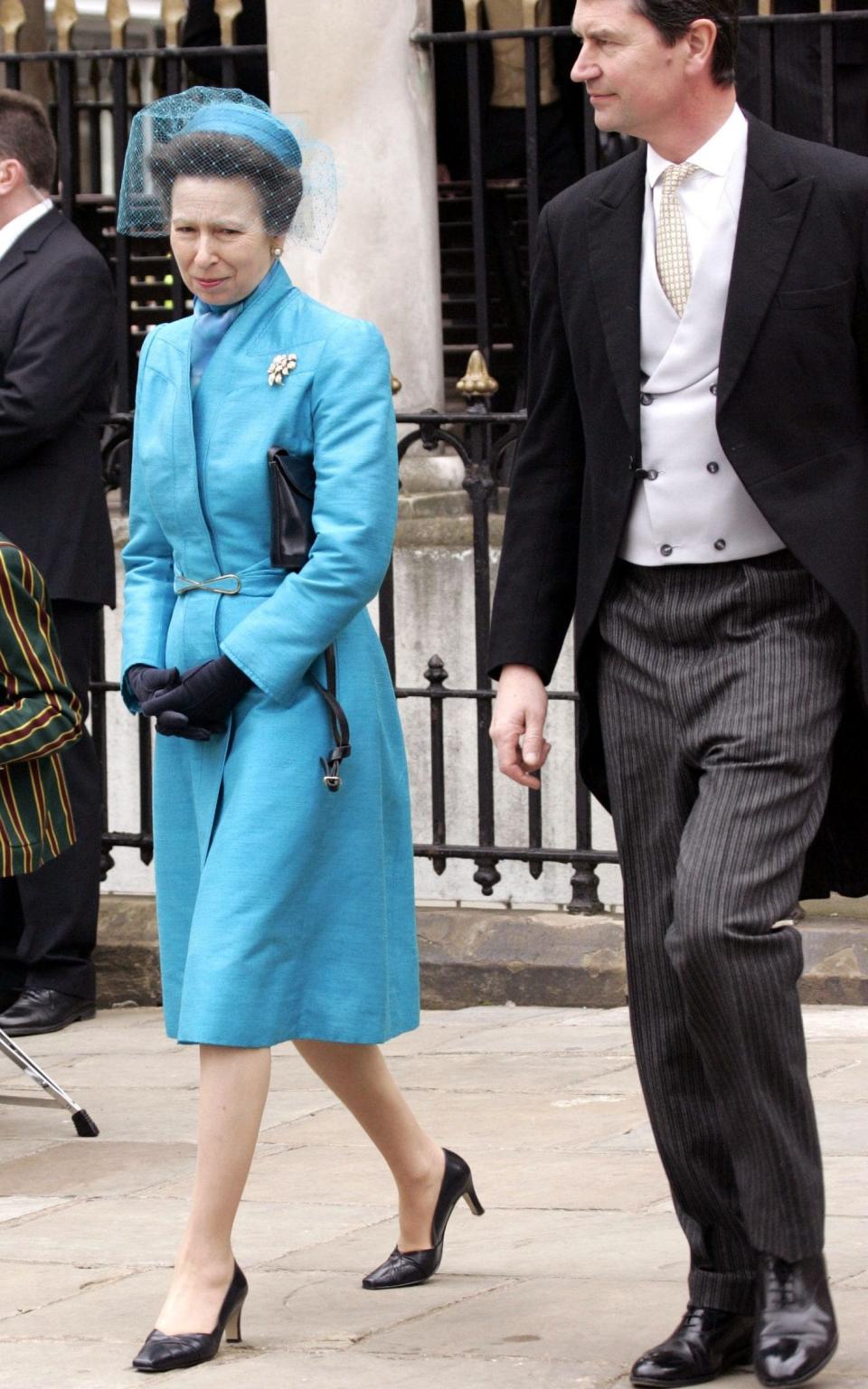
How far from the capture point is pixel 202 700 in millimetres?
3854

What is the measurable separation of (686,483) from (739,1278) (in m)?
1.09

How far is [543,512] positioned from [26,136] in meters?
3.32

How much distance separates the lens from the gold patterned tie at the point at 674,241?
349cm

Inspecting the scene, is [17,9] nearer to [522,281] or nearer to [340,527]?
[522,281]

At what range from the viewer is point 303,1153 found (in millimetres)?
5137

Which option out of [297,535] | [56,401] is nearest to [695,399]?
[297,535]

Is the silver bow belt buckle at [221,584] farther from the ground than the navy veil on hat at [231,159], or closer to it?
closer to it

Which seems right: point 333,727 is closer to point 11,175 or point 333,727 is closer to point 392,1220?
point 392,1220

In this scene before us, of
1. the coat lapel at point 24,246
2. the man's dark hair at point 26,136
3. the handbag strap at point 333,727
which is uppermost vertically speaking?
the man's dark hair at point 26,136

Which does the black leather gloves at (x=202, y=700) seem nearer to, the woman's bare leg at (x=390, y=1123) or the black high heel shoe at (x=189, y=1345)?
the woman's bare leg at (x=390, y=1123)

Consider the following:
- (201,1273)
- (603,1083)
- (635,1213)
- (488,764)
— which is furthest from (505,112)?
(201,1273)

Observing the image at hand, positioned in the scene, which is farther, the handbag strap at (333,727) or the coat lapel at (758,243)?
the handbag strap at (333,727)

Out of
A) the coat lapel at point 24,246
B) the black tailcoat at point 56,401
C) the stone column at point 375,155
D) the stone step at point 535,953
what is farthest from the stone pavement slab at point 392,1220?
the stone column at point 375,155

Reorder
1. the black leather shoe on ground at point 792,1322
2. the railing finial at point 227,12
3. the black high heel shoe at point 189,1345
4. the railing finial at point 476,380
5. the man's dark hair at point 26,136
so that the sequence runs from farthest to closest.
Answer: the railing finial at point 227,12
the railing finial at point 476,380
the man's dark hair at point 26,136
the black high heel shoe at point 189,1345
the black leather shoe on ground at point 792,1322
